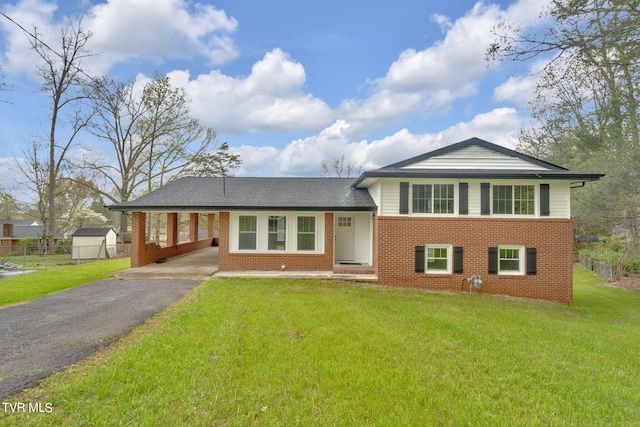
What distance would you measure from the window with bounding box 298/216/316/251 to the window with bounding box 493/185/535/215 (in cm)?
648

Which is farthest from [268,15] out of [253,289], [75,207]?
[75,207]

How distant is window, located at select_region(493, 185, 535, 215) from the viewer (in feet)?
34.8

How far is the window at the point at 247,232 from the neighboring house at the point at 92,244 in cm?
1520

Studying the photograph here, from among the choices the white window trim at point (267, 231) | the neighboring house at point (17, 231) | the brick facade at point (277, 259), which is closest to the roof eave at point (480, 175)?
the brick facade at point (277, 259)

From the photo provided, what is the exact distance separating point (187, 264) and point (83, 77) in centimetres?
1948

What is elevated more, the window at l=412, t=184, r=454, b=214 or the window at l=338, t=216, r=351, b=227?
the window at l=412, t=184, r=454, b=214

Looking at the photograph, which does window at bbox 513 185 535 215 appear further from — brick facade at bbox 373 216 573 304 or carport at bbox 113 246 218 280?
carport at bbox 113 246 218 280

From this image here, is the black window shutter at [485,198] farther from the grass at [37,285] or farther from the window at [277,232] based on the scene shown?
the grass at [37,285]

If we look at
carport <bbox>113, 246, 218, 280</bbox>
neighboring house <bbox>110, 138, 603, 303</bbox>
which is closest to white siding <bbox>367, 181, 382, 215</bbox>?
neighboring house <bbox>110, 138, 603, 303</bbox>

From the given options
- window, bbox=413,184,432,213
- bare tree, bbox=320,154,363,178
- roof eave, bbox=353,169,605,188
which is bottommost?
window, bbox=413,184,432,213

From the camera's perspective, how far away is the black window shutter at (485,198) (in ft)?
34.5

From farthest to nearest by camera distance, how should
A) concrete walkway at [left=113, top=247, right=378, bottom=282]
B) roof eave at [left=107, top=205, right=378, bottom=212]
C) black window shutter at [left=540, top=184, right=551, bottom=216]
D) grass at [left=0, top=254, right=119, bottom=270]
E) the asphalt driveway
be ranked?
grass at [left=0, top=254, right=119, bottom=270] < roof eave at [left=107, top=205, right=378, bottom=212] < concrete walkway at [left=113, top=247, right=378, bottom=282] < black window shutter at [left=540, top=184, right=551, bottom=216] < the asphalt driveway

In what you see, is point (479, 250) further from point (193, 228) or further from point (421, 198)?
point (193, 228)

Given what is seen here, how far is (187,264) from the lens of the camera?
1327 centimetres
